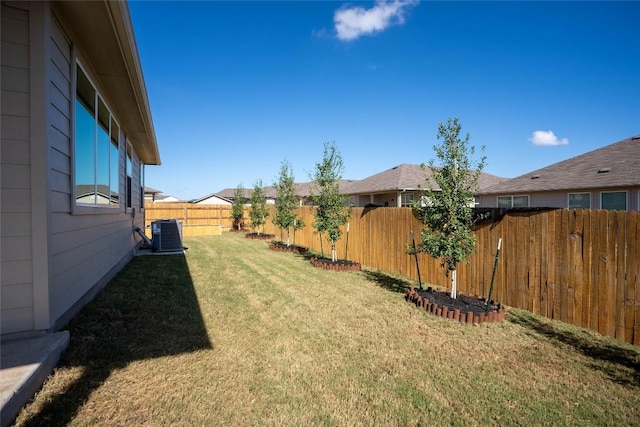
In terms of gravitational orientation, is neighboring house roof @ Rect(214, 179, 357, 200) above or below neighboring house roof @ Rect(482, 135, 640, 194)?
Result: above

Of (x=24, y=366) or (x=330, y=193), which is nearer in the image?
(x=24, y=366)

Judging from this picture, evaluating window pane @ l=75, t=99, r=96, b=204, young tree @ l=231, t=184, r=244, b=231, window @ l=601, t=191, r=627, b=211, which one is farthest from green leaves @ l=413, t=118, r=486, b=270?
young tree @ l=231, t=184, r=244, b=231

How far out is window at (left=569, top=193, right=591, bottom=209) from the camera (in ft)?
38.5

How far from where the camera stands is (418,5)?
9.75 metres

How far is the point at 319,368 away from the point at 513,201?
14.9 m

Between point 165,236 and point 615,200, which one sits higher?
point 615,200

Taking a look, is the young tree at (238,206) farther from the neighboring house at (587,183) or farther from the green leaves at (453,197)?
the green leaves at (453,197)

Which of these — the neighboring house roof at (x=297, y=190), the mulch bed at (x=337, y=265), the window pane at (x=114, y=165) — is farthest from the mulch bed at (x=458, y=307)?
the neighboring house roof at (x=297, y=190)

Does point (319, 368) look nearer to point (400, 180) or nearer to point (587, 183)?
point (587, 183)

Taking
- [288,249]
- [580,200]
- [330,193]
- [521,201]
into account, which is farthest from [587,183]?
[288,249]

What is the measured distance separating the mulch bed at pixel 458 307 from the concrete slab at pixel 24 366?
470cm

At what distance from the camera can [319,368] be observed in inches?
121

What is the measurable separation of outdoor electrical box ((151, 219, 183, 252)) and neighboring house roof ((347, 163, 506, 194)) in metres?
12.8

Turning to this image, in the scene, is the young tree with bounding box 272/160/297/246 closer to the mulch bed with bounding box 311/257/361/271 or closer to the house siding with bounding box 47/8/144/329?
the mulch bed with bounding box 311/257/361/271
